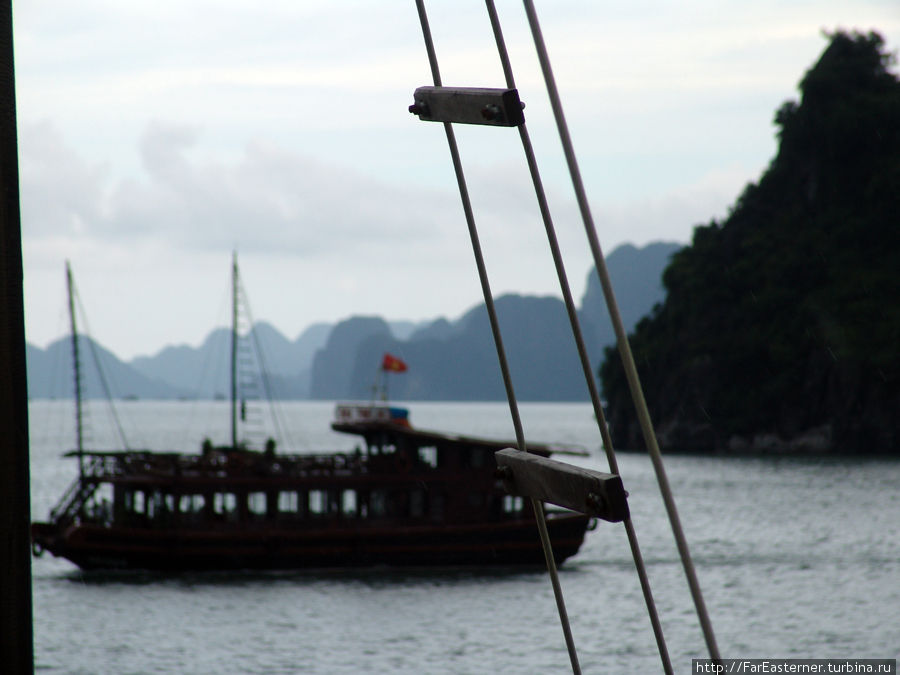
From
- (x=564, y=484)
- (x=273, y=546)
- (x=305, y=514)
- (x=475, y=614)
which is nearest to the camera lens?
Answer: (x=564, y=484)

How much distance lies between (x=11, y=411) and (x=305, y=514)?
29020 mm

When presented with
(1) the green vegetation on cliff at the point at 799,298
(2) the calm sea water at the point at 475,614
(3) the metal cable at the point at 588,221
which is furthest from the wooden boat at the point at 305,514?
(1) the green vegetation on cliff at the point at 799,298

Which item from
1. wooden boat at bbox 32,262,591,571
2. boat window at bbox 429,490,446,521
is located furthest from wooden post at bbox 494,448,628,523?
boat window at bbox 429,490,446,521

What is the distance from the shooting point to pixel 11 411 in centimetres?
460

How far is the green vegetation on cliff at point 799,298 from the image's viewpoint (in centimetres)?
10156

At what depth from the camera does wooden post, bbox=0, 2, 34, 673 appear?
15.0 ft

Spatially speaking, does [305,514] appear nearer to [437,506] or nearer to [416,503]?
[416,503]

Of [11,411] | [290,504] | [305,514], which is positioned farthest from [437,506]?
[11,411]

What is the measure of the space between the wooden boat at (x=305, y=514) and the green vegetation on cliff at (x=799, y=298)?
7121 cm

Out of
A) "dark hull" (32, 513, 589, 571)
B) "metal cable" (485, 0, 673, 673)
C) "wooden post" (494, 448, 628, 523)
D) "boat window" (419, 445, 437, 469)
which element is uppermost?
"metal cable" (485, 0, 673, 673)

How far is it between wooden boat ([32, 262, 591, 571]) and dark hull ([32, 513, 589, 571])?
3cm

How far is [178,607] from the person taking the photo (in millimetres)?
29812

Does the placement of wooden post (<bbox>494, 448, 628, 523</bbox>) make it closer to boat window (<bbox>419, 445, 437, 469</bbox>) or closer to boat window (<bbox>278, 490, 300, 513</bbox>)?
boat window (<bbox>419, 445, 437, 469</bbox>)

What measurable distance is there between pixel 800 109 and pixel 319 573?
95.5 meters
